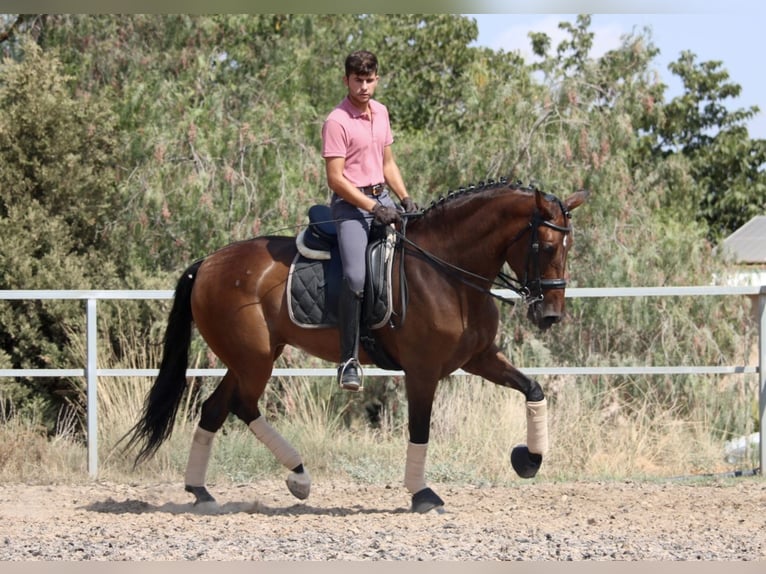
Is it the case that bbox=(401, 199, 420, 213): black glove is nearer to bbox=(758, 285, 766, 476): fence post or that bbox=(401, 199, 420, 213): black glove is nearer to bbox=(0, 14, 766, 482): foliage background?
bbox=(758, 285, 766, 476): fence post

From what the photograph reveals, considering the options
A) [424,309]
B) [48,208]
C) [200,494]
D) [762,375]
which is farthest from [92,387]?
[762,375]

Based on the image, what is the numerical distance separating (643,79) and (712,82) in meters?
18.0

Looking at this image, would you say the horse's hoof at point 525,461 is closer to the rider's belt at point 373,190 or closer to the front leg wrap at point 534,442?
the front leg wrap at point 534,442

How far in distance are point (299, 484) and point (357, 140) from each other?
226cm

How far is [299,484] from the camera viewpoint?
7105 mm

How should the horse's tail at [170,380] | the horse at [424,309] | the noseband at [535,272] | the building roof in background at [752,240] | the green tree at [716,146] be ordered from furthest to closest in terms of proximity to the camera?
the building roof in background at [752,240]
the green tree at [716,146]
the horse's tail at [170,380]
the horse at [424,309]
the noseband at [535,272]

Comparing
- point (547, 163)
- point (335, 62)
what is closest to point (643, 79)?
point (547, 163)

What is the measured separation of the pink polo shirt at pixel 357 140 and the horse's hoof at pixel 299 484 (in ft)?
6.38

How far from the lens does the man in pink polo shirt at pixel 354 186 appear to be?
21.9 ft

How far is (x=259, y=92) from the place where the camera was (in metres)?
13.5

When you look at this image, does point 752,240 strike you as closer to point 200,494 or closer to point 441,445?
point 441,445

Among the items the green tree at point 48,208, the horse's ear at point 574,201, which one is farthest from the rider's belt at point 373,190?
the green tree at point 48,208

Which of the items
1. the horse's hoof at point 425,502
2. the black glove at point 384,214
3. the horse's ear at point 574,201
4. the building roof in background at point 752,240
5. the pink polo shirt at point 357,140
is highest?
the building roof in background at point 752,240

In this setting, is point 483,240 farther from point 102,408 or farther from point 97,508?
point 102,408
